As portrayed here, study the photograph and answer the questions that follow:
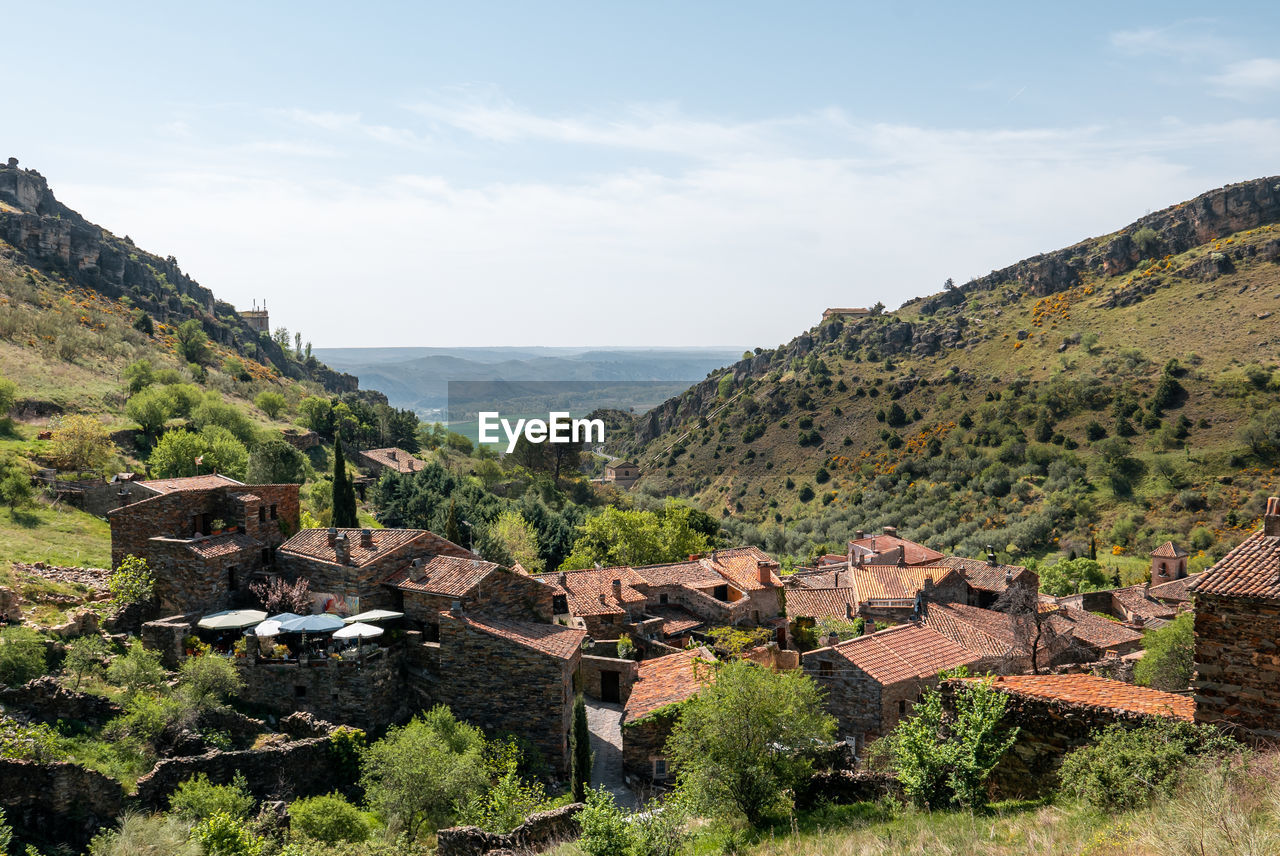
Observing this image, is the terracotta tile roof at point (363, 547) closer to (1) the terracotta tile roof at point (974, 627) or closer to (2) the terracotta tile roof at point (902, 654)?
(2) the terracotta tile roof at point (902, 654)

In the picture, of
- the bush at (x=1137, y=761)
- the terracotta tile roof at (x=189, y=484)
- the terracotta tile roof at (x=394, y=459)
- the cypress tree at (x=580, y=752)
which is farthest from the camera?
the terracotta tile roof at (x=394, y=459)

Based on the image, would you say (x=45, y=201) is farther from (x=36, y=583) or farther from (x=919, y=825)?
(x=919, y=825)

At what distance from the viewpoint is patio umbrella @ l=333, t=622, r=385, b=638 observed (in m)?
23.2

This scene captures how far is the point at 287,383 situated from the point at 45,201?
2027 inches

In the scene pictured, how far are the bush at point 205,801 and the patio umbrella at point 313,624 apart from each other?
5474 mm

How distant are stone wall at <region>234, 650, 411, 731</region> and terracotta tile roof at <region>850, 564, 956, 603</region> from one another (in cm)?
2333

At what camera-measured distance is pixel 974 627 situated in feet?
103

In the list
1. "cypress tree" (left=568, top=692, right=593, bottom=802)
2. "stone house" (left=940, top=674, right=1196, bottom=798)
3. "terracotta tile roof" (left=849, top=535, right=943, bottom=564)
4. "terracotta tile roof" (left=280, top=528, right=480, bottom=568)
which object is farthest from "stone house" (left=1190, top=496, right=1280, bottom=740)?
"terracotta tile roof" (left=849, top=535, right=943, bottom=564)

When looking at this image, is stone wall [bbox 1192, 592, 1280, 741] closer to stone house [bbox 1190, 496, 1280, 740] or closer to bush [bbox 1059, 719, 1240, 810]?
stone house [bbox 1190, 496, 1280, 740]

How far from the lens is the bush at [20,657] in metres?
19.7

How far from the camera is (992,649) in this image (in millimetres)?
28078

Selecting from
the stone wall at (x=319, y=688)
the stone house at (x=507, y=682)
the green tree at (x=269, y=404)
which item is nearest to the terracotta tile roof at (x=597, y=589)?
the stone house at (x=507, y=682)

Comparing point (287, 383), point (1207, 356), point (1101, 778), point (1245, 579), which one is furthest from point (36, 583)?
point (1207, 356)

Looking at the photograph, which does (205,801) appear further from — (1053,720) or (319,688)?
(1053,720)
